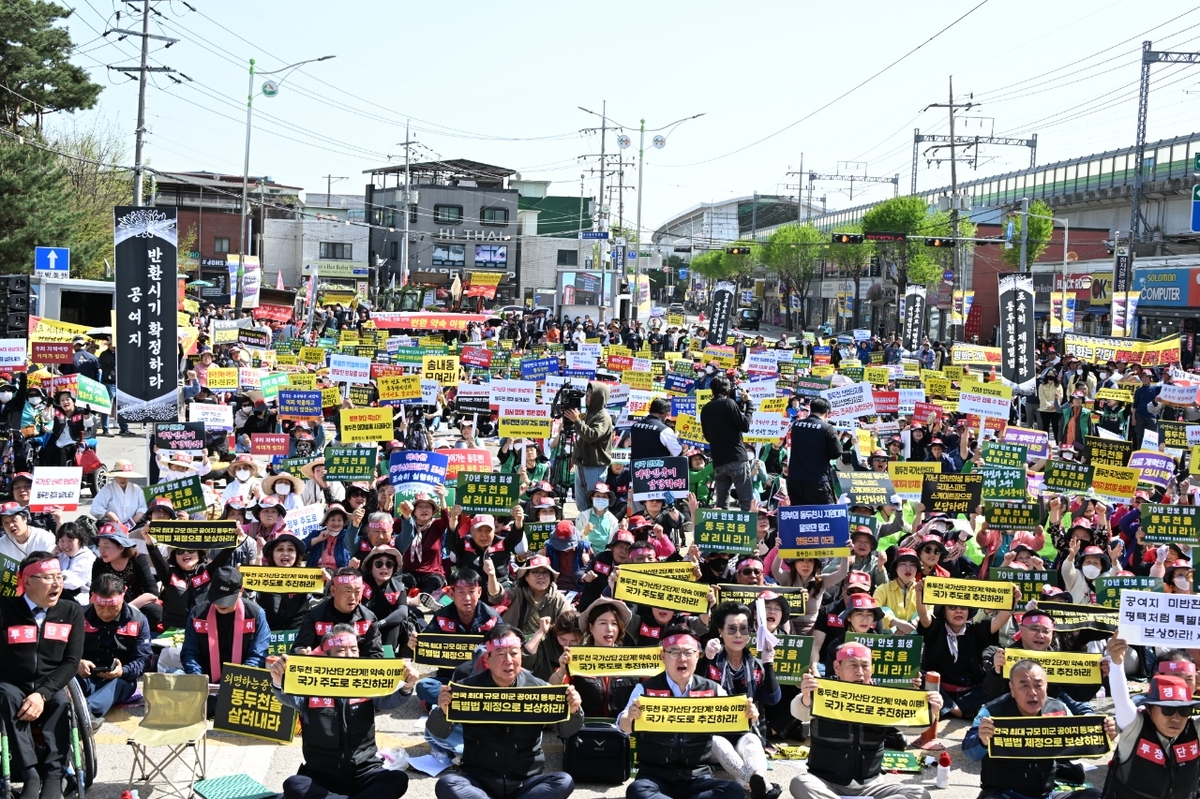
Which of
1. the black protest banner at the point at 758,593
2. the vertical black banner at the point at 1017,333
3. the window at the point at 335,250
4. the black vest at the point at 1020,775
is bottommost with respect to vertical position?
the black vest at the point at 1020,775

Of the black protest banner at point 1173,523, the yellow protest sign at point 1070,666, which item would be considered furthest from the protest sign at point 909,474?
the yellow protest sign at point 1070,666

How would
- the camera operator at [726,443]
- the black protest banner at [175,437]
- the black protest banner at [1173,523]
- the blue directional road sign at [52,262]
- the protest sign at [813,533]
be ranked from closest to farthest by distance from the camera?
Result: the protest sign at [813,533]
the black protest banner at [1173,523]
the camera operator at [726,443]
the black protest banner at [175,437]
the blue directional road sign at [52,262]

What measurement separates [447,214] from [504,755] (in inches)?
3035

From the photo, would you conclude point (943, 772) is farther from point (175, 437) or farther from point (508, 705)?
point (175, 437)

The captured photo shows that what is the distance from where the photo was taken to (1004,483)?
1393cm

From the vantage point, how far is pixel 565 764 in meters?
8.10

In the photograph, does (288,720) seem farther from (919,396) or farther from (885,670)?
(919,396)

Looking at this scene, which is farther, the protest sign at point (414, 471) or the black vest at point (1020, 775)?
the protest sign at point (414, 471)

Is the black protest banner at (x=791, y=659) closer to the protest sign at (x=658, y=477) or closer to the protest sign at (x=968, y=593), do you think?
the protest sign at (x=968, y=593)

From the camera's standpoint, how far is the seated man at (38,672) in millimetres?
6914

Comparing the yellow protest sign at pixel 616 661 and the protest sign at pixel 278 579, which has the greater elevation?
the protest sign at pixel 278 579

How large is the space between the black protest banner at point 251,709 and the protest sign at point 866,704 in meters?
3.34

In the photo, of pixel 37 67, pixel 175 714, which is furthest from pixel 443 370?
pixel 37 67

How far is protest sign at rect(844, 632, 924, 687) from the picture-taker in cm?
845
